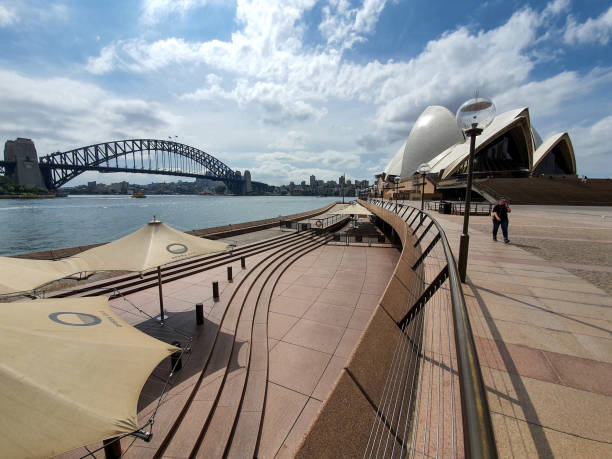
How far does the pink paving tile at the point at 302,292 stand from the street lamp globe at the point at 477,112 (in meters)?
7.11

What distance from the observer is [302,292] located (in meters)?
10.0

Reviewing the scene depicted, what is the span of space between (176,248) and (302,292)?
5.05 meters

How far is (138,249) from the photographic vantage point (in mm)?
6699

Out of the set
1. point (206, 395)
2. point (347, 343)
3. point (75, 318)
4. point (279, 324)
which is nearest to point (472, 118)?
point (347, 343)

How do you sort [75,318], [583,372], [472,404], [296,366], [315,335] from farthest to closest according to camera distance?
[315,335] → [296,366] → [75,318] → [583,372] → [472,404]

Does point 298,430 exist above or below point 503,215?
below

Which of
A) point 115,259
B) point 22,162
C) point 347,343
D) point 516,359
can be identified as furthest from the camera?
A: point 22,162

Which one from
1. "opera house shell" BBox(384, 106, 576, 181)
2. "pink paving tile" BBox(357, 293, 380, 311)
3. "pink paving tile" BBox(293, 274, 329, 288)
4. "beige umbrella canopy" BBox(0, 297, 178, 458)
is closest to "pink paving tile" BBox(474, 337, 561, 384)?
"beige umbrella canopy" BBox(0, 297, 178, 458)

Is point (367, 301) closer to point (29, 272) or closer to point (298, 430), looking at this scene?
point (298, 430)

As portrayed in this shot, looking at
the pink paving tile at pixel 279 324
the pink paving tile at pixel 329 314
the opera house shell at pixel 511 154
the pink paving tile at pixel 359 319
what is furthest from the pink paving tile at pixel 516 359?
the opera house shell at pixel 511 154

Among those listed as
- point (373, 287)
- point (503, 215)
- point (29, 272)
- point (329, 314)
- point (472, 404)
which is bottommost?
point (329, 314)

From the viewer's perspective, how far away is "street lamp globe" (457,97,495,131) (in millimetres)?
4809

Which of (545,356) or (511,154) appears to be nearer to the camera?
(545,356)

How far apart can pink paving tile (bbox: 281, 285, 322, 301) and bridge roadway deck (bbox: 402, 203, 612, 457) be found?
5532 millimetres
